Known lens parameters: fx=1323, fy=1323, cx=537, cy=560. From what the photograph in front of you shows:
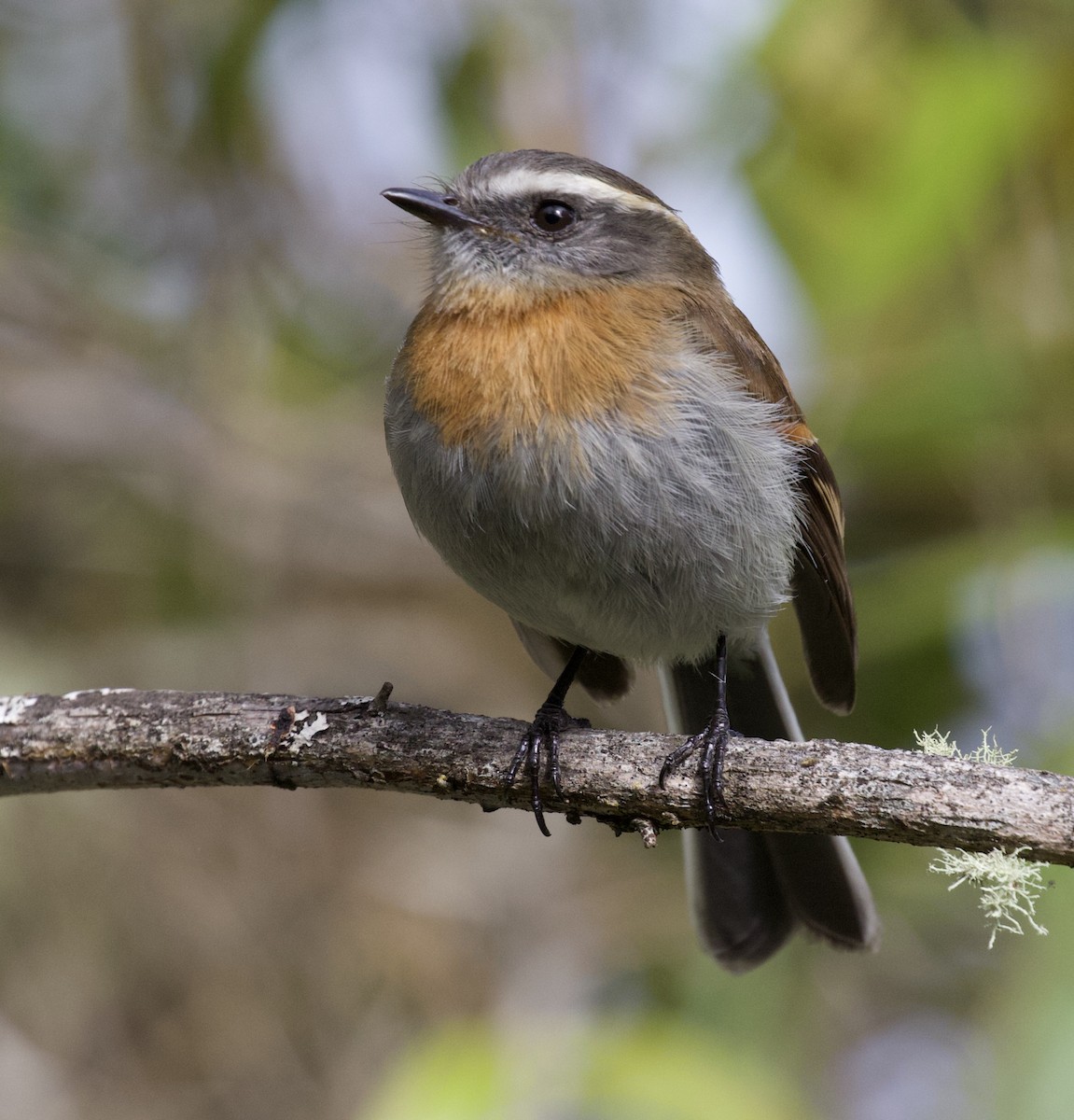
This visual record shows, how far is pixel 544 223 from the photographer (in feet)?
12.5

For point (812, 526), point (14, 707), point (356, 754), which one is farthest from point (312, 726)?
point (812, 526)

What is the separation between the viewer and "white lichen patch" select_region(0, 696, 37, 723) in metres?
3.33

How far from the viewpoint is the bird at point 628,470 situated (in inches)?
Answer: 132

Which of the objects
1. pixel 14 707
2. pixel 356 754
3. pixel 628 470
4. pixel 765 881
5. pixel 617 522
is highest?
pixel 628 470

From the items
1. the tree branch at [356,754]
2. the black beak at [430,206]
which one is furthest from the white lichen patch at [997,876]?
the black beak at [430,206]

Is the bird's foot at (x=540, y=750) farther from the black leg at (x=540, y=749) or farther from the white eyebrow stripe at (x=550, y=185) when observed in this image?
→ the white eyebrow stripe at (x=550, y=185)

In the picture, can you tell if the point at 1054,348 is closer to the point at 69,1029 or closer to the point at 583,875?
the point at 583,875

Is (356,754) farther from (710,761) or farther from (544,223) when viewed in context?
(544,223)

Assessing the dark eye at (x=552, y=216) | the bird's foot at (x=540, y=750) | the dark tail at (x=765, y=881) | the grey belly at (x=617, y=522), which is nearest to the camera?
the bird's foot at (x=540, y=750)

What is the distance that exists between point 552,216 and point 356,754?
165cm

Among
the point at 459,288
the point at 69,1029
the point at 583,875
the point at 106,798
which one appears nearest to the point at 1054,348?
the point at 459,288

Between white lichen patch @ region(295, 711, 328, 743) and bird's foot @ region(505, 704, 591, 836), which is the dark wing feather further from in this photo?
white lichen patch @ region(295, 711, 328, 743)

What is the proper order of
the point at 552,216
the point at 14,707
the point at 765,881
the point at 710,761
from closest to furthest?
the point at 710,761, the point at 14,707, the point at 552,216, the point at 765,881

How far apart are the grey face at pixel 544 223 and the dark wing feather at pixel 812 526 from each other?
0.25m
